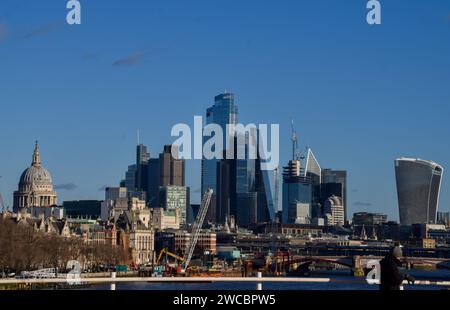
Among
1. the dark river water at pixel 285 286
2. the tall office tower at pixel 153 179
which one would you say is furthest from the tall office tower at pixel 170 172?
the dark river water at pixel 285 286

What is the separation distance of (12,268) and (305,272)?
146 ft

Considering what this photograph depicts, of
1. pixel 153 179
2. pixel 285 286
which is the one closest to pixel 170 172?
pixel 153 179

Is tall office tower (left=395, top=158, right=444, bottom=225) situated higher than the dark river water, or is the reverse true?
tall office tower (left=395, top=158, right=444, bottom=225)

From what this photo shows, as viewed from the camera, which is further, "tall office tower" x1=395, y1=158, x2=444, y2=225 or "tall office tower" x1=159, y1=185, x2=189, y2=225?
"tall office tower" x1=159, y1=185, x2=189, y2=225

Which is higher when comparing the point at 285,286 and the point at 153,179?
the point at 153,179

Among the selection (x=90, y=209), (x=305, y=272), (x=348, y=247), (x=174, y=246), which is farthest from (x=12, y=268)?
(x=90, y=209)

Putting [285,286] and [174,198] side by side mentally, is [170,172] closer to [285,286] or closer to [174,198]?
[174,198]

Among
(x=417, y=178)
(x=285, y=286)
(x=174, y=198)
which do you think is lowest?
(x=285, y=286)

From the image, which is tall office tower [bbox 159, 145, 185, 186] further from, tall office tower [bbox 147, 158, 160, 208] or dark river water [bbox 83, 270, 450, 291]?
dark river water [bbox 83, 270, 450, 291]

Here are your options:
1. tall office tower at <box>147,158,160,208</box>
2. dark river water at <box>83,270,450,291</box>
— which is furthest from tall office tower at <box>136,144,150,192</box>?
dark river water at <box>83,270,450,291</box>

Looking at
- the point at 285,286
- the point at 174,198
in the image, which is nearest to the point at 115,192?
the point at 174,198

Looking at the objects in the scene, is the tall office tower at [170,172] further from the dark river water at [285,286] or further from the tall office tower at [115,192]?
the dark river water at [285,286]

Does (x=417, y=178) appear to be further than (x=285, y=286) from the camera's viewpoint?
Yes
